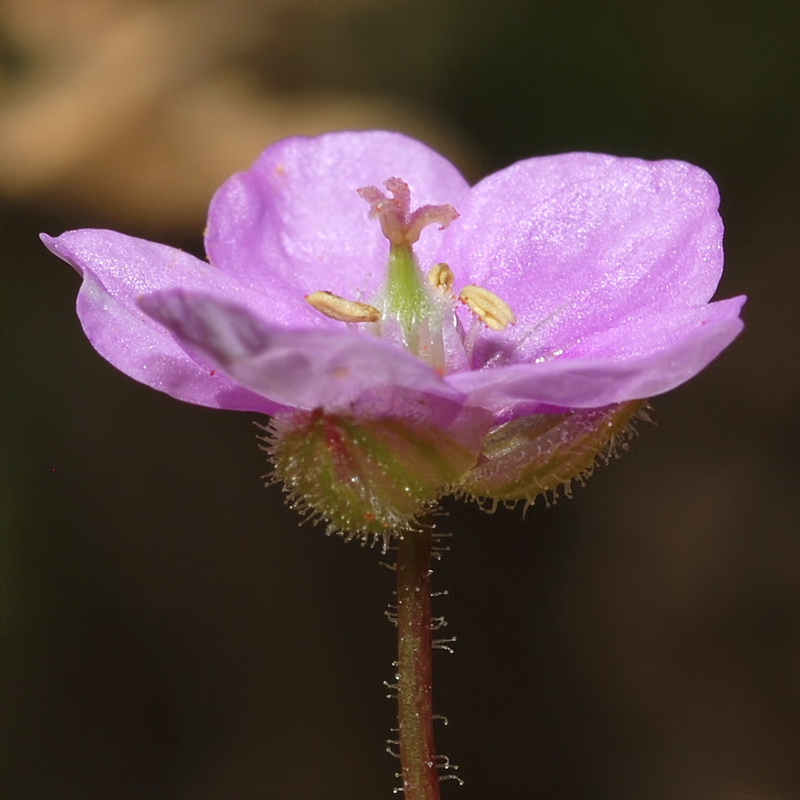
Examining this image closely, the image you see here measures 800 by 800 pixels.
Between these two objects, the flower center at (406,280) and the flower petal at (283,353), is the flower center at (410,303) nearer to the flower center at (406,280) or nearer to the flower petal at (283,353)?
the flower center at (406,280)

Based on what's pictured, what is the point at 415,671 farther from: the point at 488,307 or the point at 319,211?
the point at 319,211

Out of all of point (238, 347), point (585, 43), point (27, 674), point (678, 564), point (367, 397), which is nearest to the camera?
point (238, 347)

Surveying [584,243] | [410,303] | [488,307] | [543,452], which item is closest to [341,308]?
[410,303]

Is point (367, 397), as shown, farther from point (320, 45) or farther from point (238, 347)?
point (320, 45)

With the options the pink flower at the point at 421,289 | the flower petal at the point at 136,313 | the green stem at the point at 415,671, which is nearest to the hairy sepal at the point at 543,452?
the pink flower at the point at 421,289

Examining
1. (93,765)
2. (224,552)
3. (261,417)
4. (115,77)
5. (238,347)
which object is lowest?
(238,347)

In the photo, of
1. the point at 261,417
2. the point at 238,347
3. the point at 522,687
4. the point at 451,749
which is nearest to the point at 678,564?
the point at 522,687
